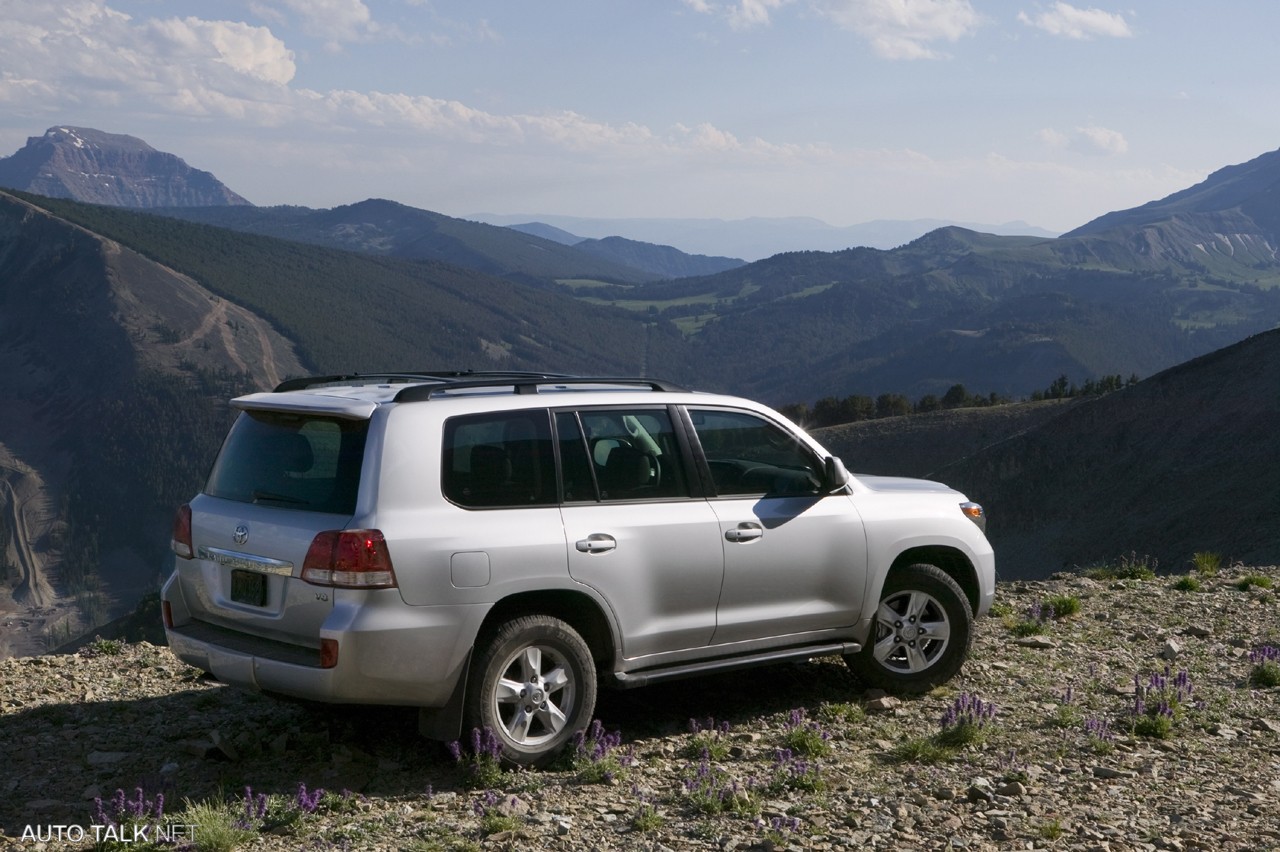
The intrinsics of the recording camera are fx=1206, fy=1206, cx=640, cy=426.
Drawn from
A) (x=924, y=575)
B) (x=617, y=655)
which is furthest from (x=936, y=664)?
(x=617, y=655)

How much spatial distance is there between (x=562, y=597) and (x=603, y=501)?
21.6 inches

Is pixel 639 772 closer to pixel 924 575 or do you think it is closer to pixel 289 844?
pixel 289 844

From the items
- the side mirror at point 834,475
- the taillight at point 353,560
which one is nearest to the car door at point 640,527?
the side mirror at point 834,475

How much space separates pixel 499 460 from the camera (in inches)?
236

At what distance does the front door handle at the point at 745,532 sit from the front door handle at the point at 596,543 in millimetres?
761

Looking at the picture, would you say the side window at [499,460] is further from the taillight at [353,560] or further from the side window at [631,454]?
the taillight at [353,560]

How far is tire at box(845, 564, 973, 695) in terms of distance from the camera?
739 cm

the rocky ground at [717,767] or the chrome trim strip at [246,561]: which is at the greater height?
the chrome trim strip at [246,561]

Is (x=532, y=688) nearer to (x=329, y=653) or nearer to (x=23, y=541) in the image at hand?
(x=329, y=653)

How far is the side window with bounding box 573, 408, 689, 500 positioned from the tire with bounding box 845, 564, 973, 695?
5.60ft

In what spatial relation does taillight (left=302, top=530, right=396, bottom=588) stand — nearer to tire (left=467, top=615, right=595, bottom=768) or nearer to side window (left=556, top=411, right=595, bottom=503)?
tire (left=467, top=615, right=595, bottom=768)

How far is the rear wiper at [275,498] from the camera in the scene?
5.79 m

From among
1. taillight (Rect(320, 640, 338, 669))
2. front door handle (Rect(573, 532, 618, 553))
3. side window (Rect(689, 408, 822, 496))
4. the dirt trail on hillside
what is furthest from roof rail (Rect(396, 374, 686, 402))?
the dirt trail on hillside

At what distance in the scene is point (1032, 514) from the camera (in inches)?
2466
